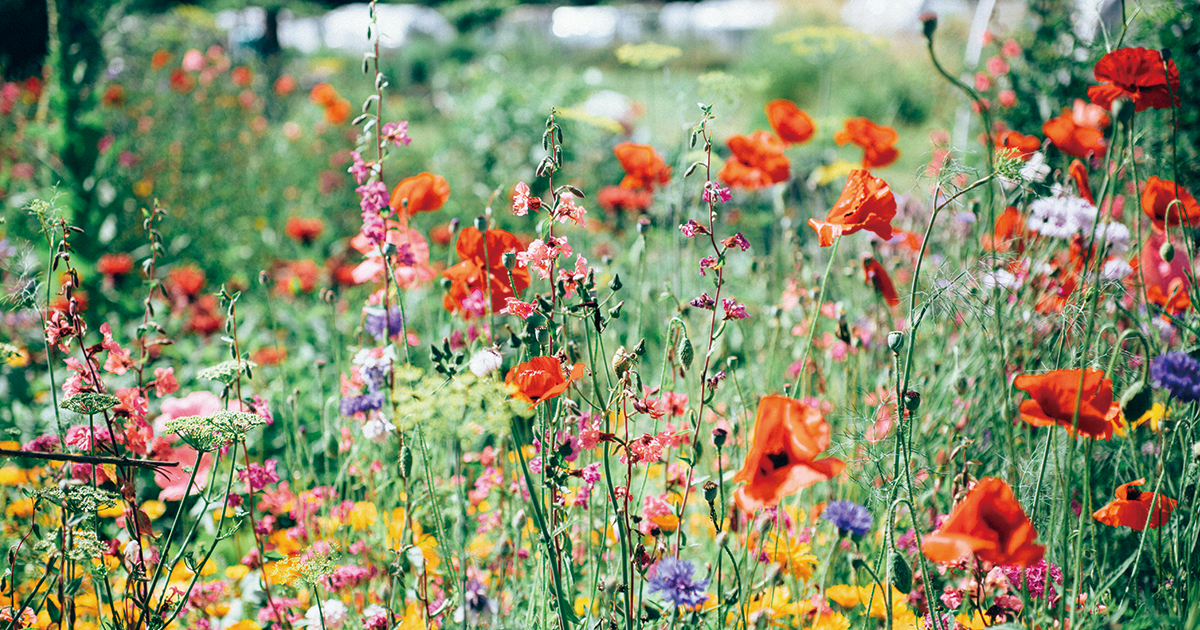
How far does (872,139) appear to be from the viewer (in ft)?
7.41

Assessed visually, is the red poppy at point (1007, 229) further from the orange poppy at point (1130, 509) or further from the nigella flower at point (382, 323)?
the nigella flower at point (382, 323)

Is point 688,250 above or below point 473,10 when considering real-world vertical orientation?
below

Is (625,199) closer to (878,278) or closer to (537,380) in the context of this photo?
(878,278)

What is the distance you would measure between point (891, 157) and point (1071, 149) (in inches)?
22.9

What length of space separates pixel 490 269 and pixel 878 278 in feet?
3.16

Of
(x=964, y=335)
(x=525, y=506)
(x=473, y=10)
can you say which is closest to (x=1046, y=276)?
(x=964, y=335)

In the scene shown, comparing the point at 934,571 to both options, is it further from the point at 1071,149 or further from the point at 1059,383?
the point at 1071,149

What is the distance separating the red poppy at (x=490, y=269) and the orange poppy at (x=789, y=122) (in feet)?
4.36

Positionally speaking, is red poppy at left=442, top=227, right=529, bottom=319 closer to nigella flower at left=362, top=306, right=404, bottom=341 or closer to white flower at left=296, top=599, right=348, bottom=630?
nigella flower at left=362, top=306, right=404, bottom=341

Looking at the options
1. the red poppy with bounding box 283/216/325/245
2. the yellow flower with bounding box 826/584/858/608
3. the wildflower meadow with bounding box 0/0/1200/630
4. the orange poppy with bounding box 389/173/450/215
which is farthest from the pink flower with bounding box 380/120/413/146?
the red poppy with bounding box 283/216/325/245

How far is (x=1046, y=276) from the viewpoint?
1992mm

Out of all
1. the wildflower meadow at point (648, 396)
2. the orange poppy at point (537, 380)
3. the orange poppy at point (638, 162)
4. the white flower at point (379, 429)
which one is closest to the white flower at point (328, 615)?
the wildflower meadow at point (648, 396)

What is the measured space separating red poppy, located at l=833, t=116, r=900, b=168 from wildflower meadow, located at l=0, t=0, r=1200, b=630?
1 cm

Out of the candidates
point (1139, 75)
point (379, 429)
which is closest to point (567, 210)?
point (379, 429)
